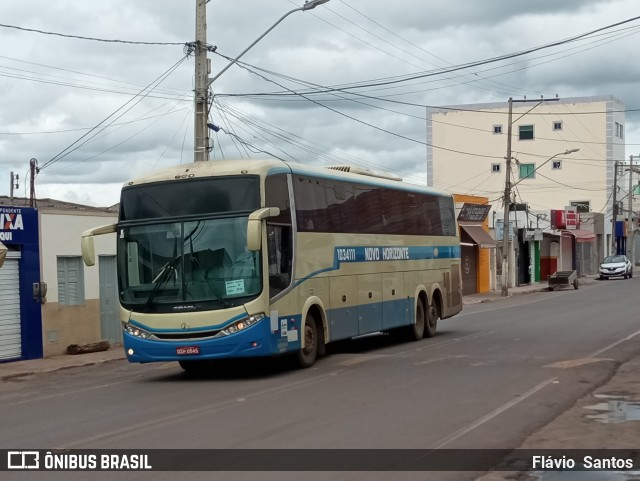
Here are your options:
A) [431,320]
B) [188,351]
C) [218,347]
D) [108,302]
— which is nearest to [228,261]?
[218,347]

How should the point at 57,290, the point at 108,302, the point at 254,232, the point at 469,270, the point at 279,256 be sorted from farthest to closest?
the point at 469,270 < the point at 108,302 < the point at 57,290 < the point at 279,256 < the point at 254,232

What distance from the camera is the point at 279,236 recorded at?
15469 millimetres

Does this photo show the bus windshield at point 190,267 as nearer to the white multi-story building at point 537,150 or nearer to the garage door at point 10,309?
the garage door at point 10,309

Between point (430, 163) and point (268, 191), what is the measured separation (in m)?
73.6

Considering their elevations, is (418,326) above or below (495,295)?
above

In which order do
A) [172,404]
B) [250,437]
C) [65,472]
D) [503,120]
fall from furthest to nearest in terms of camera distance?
[503,120], [172,404], [250,437], [65,472]

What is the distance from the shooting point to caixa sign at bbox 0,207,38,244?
65.5 ft

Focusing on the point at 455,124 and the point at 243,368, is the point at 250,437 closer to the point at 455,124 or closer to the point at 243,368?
the point at 243,368

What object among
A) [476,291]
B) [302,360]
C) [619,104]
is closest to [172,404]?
[302,360]

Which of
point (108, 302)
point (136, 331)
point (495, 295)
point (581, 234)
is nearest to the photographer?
point (136, 331)

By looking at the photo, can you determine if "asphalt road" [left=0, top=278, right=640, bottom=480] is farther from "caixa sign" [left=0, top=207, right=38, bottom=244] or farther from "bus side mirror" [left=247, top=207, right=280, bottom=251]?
"caixa sign" [left=0, top=207, right=38, bottom=244]

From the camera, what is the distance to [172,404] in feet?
41.7

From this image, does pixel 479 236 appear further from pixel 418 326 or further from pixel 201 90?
pixel 201 90

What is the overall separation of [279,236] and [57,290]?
844 cm
